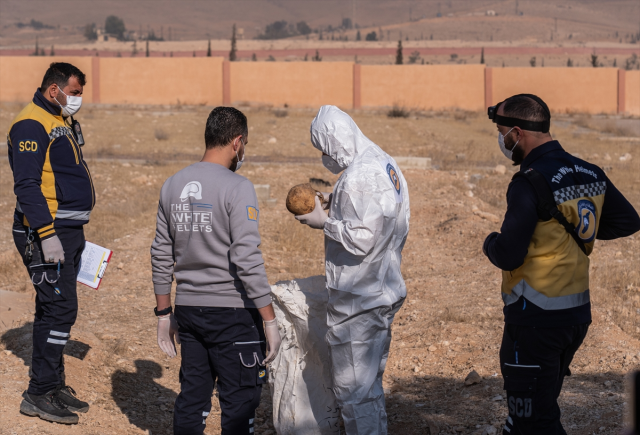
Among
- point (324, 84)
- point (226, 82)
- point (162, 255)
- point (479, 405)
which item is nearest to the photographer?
point (162, 255)

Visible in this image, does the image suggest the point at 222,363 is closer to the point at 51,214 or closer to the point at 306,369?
the point at 306,369

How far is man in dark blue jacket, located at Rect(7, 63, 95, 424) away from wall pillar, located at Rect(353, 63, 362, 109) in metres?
28.2

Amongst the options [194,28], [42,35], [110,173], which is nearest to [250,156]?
[110,173]

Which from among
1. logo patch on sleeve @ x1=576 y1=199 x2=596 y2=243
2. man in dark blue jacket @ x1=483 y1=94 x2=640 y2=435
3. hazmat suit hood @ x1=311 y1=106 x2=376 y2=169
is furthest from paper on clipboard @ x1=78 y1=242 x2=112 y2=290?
logo patch on sleeve @ x1=576 y1=199 x2=596 y2=243

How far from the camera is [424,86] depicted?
3194 cm

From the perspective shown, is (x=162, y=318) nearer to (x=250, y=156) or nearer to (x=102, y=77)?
(x=250, y=156)

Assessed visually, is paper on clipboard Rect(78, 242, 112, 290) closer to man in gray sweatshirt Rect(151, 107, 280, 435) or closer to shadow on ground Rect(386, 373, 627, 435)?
man in gray sweatshirt Rect(151, 107, 280, 435)

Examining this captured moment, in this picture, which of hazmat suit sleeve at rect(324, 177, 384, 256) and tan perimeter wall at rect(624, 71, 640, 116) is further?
tan perimeter wall at rect(624, 71, 640, 116)

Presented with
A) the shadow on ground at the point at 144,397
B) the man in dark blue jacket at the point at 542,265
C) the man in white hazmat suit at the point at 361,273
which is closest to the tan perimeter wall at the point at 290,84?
the shadow on ground at the point at 144,397

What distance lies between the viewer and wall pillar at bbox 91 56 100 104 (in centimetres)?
3177

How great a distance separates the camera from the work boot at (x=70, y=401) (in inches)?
156

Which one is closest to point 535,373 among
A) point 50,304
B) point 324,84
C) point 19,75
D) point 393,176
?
point 393,176

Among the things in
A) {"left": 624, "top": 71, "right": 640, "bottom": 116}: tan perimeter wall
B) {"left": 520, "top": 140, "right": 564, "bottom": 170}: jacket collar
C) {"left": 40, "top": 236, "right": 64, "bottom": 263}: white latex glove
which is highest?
{"left": 624, "top": 71, "right": 640, "bottom": 116}: tan perimeter wall

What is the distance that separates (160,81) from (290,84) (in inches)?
245
